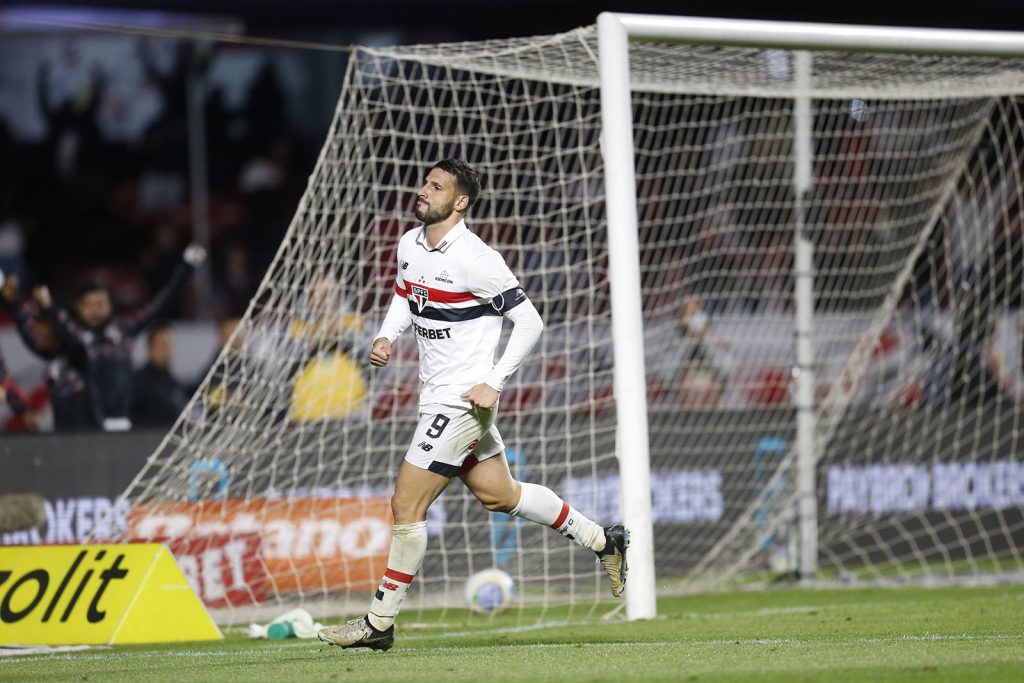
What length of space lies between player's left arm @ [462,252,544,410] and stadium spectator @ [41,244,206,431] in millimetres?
4370

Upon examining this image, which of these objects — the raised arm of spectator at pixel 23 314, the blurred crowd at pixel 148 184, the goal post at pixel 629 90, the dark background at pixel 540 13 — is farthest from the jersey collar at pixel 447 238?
the dark background at pixel 540 13

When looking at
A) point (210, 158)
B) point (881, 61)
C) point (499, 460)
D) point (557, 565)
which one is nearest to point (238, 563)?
point (557, 565)

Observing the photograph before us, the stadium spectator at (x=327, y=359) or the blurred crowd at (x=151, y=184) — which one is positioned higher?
the blurred crowd at (x=151, y=184)

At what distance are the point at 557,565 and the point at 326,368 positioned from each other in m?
2.07

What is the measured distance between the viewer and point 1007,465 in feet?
34.9

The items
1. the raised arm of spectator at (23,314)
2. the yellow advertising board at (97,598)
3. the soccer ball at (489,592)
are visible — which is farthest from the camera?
the raised arm of spectator at (23,314)

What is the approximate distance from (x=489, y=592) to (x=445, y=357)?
2652 millimetres

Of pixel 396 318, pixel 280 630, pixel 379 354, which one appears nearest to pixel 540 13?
pixel 280 630

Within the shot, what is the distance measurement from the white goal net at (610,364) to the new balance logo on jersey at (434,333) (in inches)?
69.9

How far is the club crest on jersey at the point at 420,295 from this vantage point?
236 inches

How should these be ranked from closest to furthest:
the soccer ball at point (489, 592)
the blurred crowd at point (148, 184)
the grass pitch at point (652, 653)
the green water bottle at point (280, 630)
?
the grass pitch at point (652, 653) < the green water bottle at point (280, 630) < the soccer ball at point (489, 592) < the blurred crowd at point (148, 184)

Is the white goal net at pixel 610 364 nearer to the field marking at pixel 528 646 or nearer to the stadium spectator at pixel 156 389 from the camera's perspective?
the stadium spectator at pixel 156 389

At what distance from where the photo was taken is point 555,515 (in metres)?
6.30

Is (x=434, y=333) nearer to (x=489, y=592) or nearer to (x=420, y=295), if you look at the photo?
(x=420, y=295)
